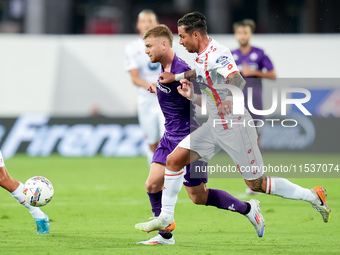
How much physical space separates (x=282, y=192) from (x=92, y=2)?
41.7 metres

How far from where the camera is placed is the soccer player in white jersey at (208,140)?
22.5 ft

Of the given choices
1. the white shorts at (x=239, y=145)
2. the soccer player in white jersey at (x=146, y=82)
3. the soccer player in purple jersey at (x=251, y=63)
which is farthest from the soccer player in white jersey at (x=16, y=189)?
the soccer player in purple jersey at (x=251, y=63)

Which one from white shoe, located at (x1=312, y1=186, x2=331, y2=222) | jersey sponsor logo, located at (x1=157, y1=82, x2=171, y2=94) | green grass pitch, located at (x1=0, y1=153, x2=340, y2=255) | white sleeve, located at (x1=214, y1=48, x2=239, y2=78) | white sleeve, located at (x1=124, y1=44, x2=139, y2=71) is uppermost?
white sleeve, located at (x1=214, y1=48, x2=239, y2=78)

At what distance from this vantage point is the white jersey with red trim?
22.2ft

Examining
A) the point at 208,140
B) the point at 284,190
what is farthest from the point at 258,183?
the point at 208,140

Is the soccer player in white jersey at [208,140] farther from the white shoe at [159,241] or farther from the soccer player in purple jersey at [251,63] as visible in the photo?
the soccer player in purple jersey at [251,63]

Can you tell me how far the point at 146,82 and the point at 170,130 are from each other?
142 inches

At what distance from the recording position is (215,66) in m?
6.80

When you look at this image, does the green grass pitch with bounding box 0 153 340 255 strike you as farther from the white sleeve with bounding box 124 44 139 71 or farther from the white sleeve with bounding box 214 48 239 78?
the white sleeve with bounding box 124 44 139 71

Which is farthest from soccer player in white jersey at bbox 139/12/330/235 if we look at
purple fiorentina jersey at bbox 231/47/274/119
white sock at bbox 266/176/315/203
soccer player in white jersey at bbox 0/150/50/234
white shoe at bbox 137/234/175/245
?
purple fiorentina jersey at bbox 231/47/274/119

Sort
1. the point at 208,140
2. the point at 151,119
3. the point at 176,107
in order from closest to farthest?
the point at 208,140, the point at 176,107, the point at 151,119

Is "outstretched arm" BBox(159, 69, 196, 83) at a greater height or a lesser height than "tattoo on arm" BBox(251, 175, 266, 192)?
greater

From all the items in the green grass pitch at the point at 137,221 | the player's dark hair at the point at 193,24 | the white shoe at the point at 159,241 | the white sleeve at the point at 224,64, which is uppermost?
the player's dark hair at the point at 193,24

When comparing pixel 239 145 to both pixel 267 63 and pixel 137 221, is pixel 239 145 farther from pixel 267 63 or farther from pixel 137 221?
pixel 267 63
